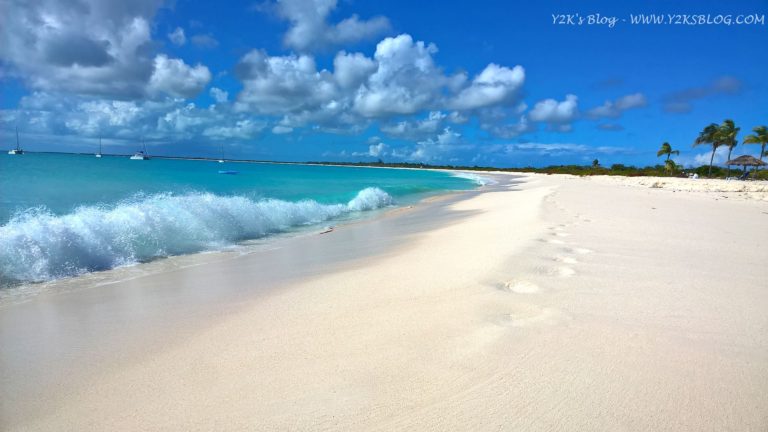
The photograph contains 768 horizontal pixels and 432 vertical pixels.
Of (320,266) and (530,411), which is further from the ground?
(530,411)

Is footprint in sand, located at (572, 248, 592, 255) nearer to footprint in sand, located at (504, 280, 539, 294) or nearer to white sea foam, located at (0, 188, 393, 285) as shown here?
footprint in sand, located at (504, 280, 539, 294)

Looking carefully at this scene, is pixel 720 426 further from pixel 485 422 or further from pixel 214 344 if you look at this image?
pixel 214 344

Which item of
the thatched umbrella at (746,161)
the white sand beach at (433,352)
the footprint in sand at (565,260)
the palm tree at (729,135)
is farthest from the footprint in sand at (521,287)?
the palm tree at (729,135)

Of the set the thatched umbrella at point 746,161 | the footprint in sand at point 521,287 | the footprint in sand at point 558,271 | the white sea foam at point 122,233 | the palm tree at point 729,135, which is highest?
the palm tree at point 729,135

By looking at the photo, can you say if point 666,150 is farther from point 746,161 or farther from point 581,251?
Answer: point 581,251

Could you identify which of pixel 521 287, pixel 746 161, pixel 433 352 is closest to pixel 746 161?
pixel 746 161

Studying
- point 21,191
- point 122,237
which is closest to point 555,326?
point 122,237

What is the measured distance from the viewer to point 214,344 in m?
3.12

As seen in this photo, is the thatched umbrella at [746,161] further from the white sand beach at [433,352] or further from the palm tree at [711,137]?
the white sand beach at [433,352]

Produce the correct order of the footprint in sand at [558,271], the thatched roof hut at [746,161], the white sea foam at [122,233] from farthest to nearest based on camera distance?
the thatched roof hut at [746,161] < the white sea foam at [122,233] < the footprint in sand at [558,271]

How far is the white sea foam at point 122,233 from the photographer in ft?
20.4

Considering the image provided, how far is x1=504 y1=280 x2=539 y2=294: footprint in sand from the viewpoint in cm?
395

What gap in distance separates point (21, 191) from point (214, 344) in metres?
22.2

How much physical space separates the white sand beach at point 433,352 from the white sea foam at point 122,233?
183 centimetres
